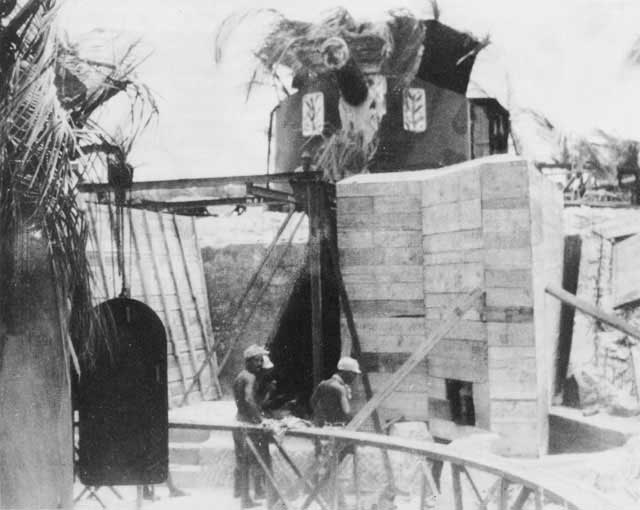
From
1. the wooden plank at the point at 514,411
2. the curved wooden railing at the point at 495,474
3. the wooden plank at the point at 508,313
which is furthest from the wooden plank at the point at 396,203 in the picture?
the curved wooden railing at the point at 495,474

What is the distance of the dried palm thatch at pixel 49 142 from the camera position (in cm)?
371

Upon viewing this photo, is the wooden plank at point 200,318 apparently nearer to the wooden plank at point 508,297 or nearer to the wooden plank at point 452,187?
the wooden plank at point 452,187

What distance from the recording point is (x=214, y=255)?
1470 centimetres

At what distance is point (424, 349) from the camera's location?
9188 millimetres

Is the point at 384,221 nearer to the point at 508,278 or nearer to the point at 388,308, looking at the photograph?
the point at 388,308

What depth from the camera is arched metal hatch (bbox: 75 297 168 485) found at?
4.46 meters

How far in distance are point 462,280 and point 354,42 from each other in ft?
31.6

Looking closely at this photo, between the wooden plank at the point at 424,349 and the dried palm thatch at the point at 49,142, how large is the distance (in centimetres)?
516

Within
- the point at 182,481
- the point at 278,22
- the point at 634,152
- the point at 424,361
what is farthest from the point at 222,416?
the point at 634,152

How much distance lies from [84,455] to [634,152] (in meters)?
21.6

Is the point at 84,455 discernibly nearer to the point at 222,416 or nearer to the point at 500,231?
the point at 500,231

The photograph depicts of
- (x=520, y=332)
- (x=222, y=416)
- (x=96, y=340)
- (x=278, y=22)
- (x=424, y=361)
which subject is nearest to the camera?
(x=96, y=340)

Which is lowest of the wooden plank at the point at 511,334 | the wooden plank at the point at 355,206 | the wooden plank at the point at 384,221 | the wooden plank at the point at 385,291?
the wooden plank at the point at 511,334

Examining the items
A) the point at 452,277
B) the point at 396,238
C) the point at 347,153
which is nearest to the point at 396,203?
the point at 396,238
